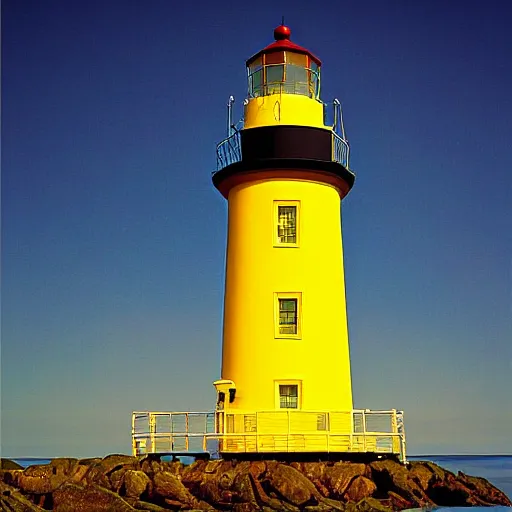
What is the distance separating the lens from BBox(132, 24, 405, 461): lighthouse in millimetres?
23016

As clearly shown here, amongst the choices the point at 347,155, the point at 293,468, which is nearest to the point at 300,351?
the point at 293,468

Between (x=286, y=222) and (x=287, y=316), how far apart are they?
2.22 metres

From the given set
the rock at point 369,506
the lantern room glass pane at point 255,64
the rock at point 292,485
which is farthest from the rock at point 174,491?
the lantern room glass pane at point 255,64

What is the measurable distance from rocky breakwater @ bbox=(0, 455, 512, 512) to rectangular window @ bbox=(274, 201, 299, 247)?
5.41 meters

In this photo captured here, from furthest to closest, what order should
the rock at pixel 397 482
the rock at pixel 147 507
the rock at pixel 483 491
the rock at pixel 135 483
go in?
the rock at pixel 483 491
the rock at pixel 397 482
the rock at pixel 135 483
the rock at pixel 147 507

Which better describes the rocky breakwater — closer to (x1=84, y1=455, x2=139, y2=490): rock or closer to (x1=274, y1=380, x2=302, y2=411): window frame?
(x1=84, y1=455, x2=139, y2=490): rock

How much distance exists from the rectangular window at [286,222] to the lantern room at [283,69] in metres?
2.90

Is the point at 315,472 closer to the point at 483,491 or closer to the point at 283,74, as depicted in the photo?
the point at 483,491

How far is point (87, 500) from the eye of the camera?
65.9 feet

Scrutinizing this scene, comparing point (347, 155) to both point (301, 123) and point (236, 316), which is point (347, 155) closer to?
point (301, 123)

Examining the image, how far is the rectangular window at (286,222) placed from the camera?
24.3 meters

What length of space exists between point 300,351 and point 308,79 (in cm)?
679

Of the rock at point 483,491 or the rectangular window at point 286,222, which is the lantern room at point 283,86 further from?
the rock at point 483,491

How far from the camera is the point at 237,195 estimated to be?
24875 mm
